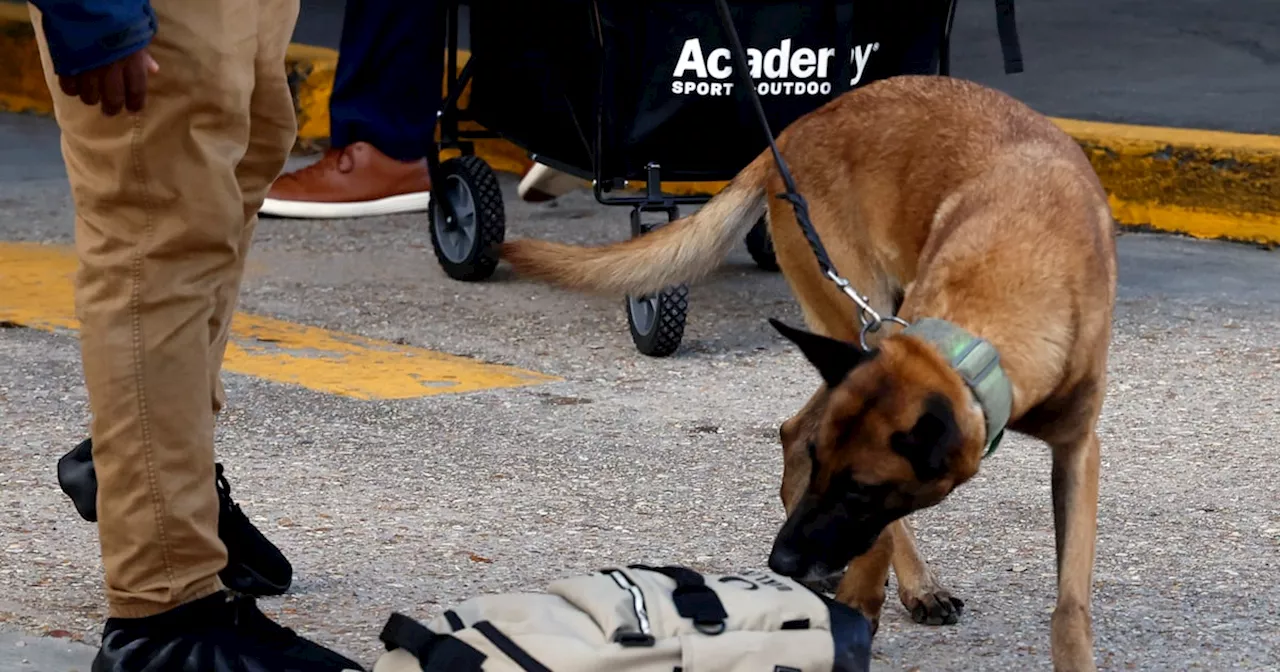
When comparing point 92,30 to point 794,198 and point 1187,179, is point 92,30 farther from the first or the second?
point 1187,179

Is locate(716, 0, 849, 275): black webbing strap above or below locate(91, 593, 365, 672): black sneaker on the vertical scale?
above

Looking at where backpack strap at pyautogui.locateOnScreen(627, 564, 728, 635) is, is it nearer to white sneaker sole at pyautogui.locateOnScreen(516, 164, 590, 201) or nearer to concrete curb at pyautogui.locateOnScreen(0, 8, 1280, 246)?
white sneaker sole at pyautogui.locateOnScreen(516, 164, 590, 201)

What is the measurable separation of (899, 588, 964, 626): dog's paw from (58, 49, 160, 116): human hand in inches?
63.0

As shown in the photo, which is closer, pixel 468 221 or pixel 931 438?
pixel 931 438

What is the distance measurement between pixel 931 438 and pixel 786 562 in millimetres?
331

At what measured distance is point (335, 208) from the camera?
6.79 metres

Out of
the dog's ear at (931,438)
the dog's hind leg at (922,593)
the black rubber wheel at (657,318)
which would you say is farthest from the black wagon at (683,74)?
the dog's ear at (931,438)

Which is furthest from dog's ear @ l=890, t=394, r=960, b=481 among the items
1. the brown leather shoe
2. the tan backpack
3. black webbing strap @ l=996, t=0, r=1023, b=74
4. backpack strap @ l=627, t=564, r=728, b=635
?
the brown leather shoe

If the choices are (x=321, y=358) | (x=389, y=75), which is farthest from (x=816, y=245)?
(x=389, y=75)

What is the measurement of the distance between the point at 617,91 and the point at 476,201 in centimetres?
88

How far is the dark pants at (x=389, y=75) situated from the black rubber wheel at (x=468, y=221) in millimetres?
402

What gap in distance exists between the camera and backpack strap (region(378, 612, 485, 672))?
7.78 ft

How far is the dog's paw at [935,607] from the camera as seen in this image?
127 inches

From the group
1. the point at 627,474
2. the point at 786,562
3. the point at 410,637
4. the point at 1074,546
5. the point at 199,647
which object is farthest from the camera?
the point at 627,474
